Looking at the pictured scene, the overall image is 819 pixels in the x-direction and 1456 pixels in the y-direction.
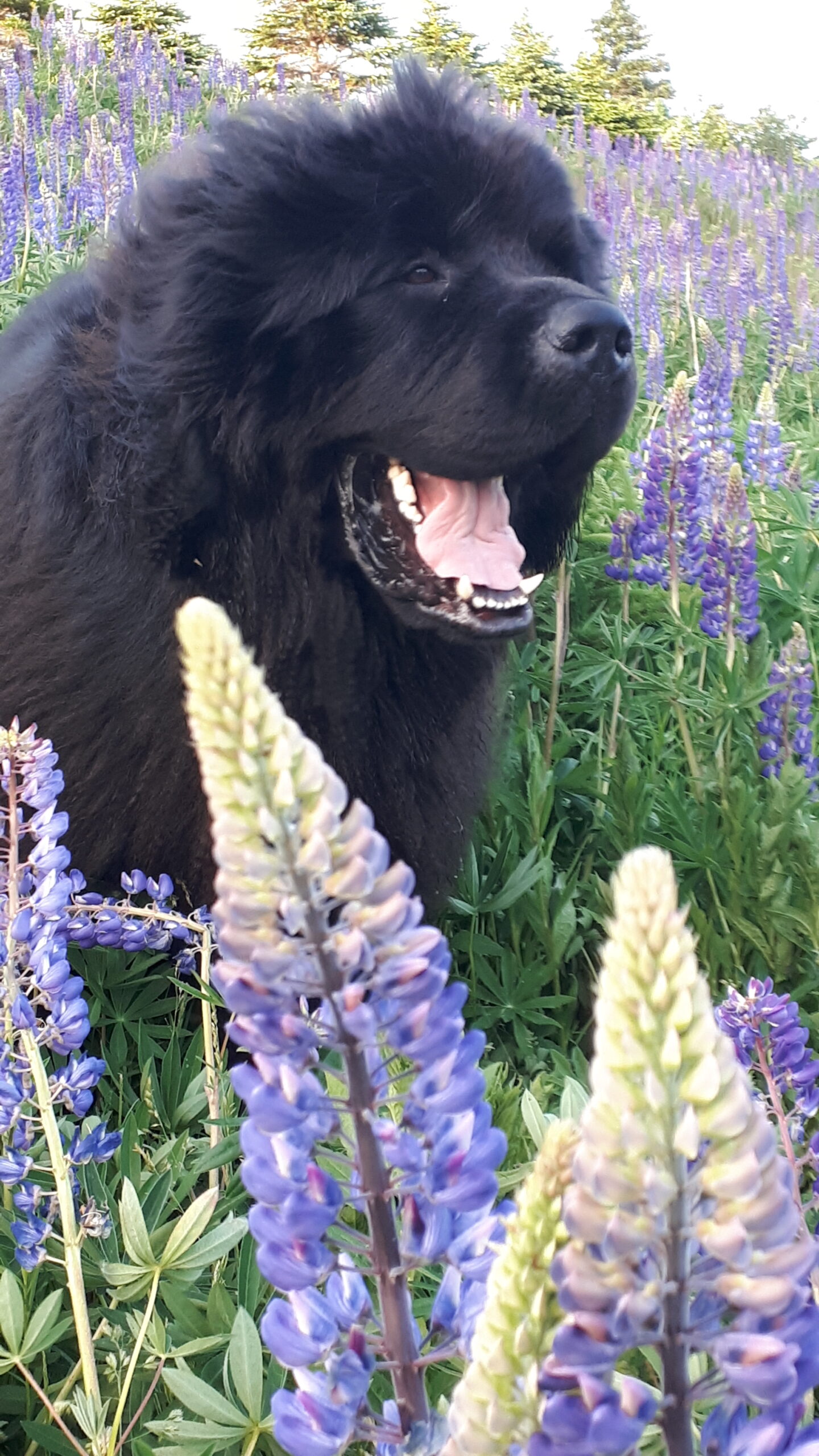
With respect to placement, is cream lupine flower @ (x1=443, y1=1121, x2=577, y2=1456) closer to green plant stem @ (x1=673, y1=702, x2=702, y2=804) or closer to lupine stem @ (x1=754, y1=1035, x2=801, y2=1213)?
lupine stem @ (x1=754, y1=1035, x2=801, y2=1213)

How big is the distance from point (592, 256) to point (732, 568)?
0.78 meters

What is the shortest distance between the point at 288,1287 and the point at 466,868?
7.41 ft

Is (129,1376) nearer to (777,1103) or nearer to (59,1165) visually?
(59,1165)

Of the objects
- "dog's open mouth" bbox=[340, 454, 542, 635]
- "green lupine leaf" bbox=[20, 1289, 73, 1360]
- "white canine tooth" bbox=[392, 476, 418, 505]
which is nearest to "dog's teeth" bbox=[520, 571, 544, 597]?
"dog's open mouth" bbox=[340, 454, 542, 635]

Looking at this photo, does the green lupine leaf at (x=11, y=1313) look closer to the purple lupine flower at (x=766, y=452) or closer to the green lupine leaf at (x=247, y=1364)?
the green lupine leaf at (x=247, y=1364)

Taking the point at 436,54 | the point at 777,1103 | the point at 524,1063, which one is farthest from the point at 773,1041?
the point at 436,54

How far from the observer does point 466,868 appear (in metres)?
2.76

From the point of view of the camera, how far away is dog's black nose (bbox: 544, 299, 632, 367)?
2086 mm

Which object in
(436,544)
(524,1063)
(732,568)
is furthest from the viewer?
(732,568)

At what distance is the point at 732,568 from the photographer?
2.70 m

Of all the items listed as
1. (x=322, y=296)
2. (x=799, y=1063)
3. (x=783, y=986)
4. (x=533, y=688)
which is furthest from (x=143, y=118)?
(x=799, y=1063)

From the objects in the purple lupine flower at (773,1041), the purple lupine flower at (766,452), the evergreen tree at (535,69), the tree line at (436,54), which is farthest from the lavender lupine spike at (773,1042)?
the evergreen tree at (535,69)

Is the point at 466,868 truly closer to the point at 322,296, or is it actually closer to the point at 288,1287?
the point at 322,296

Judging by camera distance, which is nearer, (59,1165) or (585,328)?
(59,1165)
